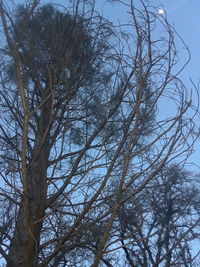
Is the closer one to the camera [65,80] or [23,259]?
[23,259]

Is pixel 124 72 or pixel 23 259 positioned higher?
pixel 124 72

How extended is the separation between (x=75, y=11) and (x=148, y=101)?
0.96m

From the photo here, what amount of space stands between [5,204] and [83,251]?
0.67 m

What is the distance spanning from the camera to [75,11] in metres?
3.44

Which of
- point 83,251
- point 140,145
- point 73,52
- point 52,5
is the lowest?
point 83,251

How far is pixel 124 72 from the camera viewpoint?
302cm

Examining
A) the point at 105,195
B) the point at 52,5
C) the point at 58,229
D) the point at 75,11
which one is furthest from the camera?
the point at 52,5

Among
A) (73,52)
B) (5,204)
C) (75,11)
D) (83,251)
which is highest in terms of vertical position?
(75,11)

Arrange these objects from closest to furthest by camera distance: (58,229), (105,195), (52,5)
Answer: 1. (105,195)
2. (58,229)
3. (52,5)

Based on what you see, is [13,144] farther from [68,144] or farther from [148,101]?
[148,101]

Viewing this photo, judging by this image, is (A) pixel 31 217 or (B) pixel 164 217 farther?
(B) pixel 164 217

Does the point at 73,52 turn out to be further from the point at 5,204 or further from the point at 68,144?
the point at 5,204

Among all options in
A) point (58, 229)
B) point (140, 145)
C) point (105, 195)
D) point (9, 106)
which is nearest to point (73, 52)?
point (9, 106)

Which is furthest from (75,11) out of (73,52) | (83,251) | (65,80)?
(83,251)
